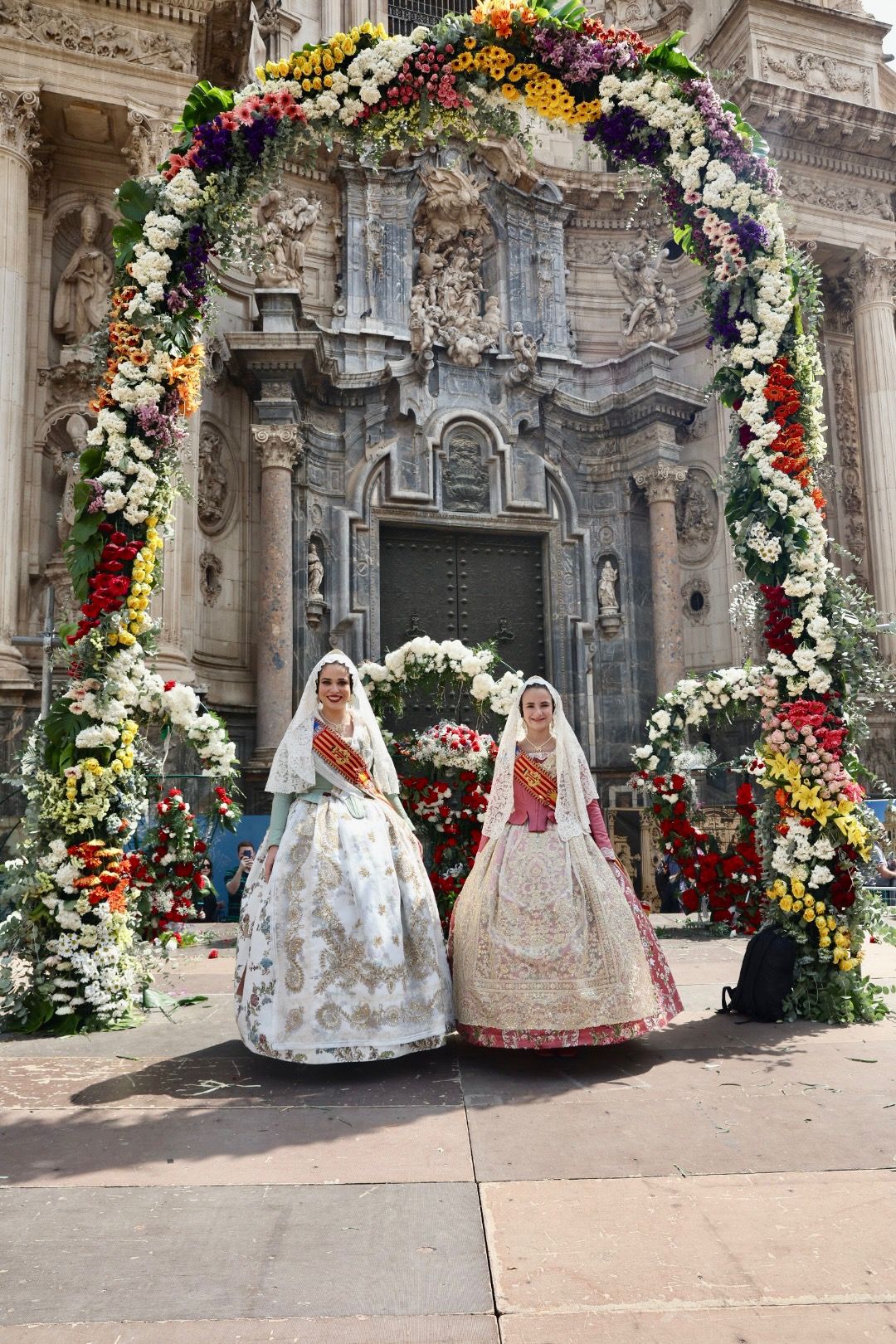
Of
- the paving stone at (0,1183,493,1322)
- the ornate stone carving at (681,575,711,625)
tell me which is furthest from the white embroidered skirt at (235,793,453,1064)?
the ornate stone carving at (681,575,711,625)

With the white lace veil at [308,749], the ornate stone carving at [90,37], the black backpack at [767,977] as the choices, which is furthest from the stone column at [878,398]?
the white lace veil at [308,749]

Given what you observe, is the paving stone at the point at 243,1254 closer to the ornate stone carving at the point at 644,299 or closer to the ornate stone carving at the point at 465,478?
the ornate stone carving at the point at 465,478

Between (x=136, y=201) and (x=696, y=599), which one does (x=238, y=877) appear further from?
(x=696, y=599)

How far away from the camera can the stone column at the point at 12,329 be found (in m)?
10.7

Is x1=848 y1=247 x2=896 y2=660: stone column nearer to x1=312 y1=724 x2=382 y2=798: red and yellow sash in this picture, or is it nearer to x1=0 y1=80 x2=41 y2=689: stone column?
x1=0 y1=80 x2=41 y2=689: stone column

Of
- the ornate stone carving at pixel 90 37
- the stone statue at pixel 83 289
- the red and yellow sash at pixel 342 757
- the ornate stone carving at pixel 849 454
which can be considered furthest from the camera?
the ornate stone carving at pixel 849 454

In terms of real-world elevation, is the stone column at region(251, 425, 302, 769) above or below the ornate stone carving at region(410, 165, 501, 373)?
below

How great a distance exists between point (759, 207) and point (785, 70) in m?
11.8

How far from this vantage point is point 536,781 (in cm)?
524

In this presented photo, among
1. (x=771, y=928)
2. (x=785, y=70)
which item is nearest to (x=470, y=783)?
(x=771, y=928)

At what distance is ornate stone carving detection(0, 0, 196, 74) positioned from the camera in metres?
11.4

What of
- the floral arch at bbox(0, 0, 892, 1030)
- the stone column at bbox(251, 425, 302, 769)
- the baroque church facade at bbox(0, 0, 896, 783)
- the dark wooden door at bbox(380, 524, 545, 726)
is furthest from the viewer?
the dark wooden door at bbox(380, 524, 545, 726)

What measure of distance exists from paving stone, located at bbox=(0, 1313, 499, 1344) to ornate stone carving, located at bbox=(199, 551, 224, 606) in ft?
38.8

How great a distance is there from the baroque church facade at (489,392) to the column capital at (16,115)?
2.86ft
